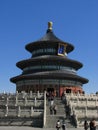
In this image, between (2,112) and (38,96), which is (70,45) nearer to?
(38,96)

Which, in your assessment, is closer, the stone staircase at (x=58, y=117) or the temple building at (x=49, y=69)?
the stone staircase at (x=58, y=117)

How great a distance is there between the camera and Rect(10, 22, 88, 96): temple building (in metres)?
56.9

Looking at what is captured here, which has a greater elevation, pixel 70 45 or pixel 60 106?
pixel 70 45

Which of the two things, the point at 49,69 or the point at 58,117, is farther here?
the point at 49,69

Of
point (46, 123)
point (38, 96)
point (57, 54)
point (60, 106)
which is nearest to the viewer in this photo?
point (46, 123)

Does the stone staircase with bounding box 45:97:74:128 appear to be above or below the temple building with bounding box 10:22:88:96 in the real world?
below

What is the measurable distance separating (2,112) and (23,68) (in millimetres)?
29021

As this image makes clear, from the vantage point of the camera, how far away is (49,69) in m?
59.2

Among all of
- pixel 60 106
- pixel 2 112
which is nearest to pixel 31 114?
pixel 2 112

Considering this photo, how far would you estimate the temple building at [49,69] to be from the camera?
187 feet

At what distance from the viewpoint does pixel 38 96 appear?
41.2 meters

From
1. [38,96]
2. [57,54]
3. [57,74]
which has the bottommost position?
[38,96]

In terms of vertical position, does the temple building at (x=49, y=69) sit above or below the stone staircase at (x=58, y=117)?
above

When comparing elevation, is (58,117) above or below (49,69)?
below
